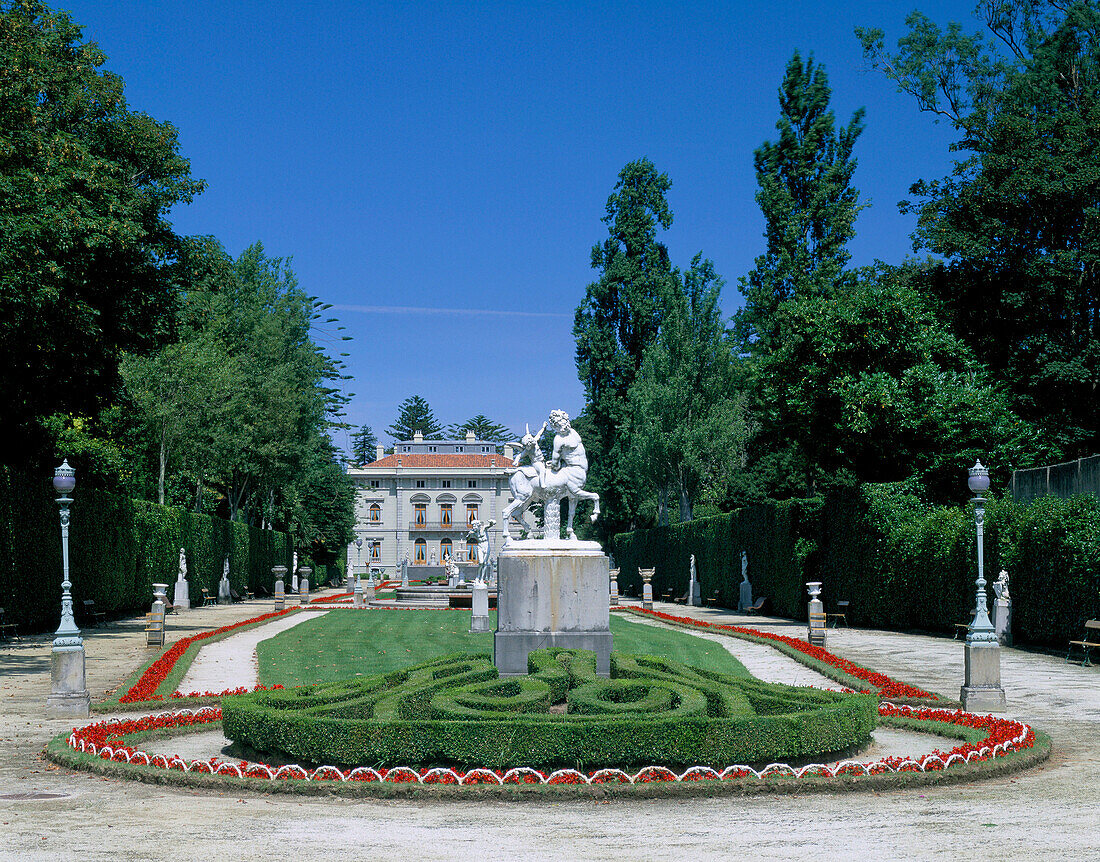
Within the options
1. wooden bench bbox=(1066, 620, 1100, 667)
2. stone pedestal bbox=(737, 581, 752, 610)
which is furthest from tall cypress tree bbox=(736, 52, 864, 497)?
wooden bench bbox=(1066, 620, 1100, 667)

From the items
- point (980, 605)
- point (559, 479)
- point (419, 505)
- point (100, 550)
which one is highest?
point (419, 505)

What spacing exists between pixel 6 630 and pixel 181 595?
45.3 ft

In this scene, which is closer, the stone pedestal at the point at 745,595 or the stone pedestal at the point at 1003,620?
the stone pedestal at the point at 1003,620

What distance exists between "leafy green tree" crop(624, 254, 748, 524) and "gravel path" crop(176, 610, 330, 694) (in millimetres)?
22334

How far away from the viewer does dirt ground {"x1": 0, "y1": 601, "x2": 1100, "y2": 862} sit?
21.5 feet

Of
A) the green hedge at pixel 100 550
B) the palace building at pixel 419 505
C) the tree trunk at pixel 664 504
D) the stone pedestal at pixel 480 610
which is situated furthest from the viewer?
the palace building at pixel 419 505

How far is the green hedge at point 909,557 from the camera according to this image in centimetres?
2092

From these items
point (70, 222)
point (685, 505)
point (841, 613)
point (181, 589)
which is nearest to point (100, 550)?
point (181, 589)

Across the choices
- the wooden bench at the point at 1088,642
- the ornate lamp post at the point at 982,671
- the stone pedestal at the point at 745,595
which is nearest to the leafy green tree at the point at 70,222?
the ornate lamp post at the point at 982,671

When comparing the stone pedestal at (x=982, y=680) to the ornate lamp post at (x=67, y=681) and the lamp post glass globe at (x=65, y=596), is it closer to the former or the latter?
the ornate lamp post at (x=67, y=681)

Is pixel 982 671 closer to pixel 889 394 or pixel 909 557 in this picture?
pixel 909 557

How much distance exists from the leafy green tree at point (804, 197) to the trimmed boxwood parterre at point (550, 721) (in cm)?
2861

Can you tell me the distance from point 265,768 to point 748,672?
34.4 ft

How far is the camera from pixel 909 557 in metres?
27.4
